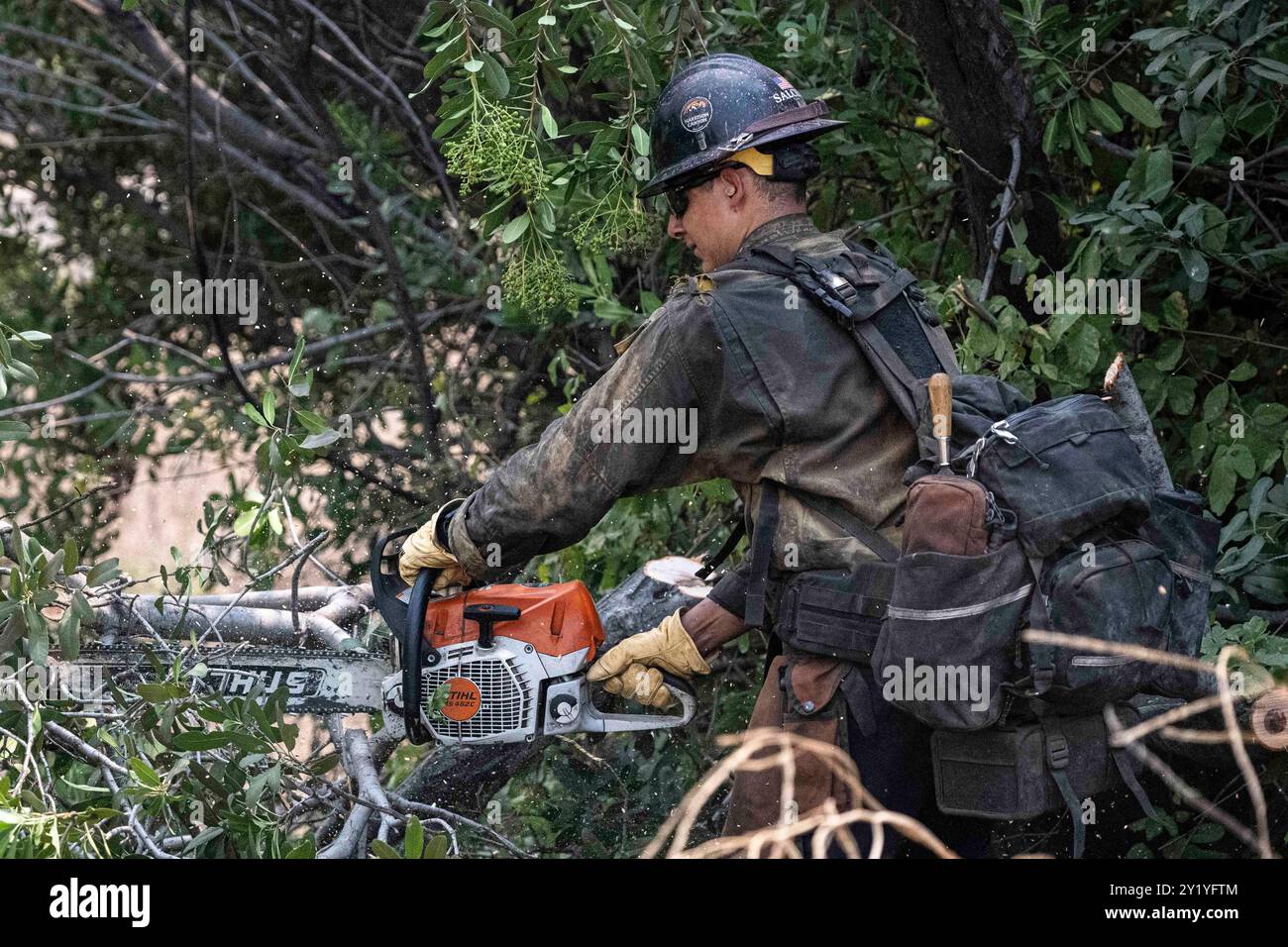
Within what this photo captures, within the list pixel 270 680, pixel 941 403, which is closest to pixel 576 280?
pixel 270 680

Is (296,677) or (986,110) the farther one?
(986,110)

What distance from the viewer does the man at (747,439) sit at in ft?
8.70

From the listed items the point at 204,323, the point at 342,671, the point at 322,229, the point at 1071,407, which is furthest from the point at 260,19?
the point at 1071,407

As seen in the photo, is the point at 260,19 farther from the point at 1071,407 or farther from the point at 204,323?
the point at 1071,407

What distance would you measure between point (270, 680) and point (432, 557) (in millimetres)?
634

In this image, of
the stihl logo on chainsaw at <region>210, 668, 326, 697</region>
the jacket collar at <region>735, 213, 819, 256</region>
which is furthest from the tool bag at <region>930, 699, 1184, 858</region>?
the stihl logo on chainsaw at <region>210, 668, 326, 697</region>

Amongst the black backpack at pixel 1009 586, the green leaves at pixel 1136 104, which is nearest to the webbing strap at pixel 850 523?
the black backpack at pixel 1009 586

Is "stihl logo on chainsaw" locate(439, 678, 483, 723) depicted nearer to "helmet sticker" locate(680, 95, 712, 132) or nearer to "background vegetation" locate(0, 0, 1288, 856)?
"background vegetation" locate(0, 0, 1288, 856)

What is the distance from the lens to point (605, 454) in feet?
8.95

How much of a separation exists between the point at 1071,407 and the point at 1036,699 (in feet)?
1.88

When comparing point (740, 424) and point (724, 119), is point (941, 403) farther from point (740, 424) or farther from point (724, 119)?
point (724, 119)

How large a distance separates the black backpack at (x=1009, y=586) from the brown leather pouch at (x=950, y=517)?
3 cm

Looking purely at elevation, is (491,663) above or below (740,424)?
below

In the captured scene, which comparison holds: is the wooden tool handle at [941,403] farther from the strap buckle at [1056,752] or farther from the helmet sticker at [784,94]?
the helmet sticker at [784,94]
